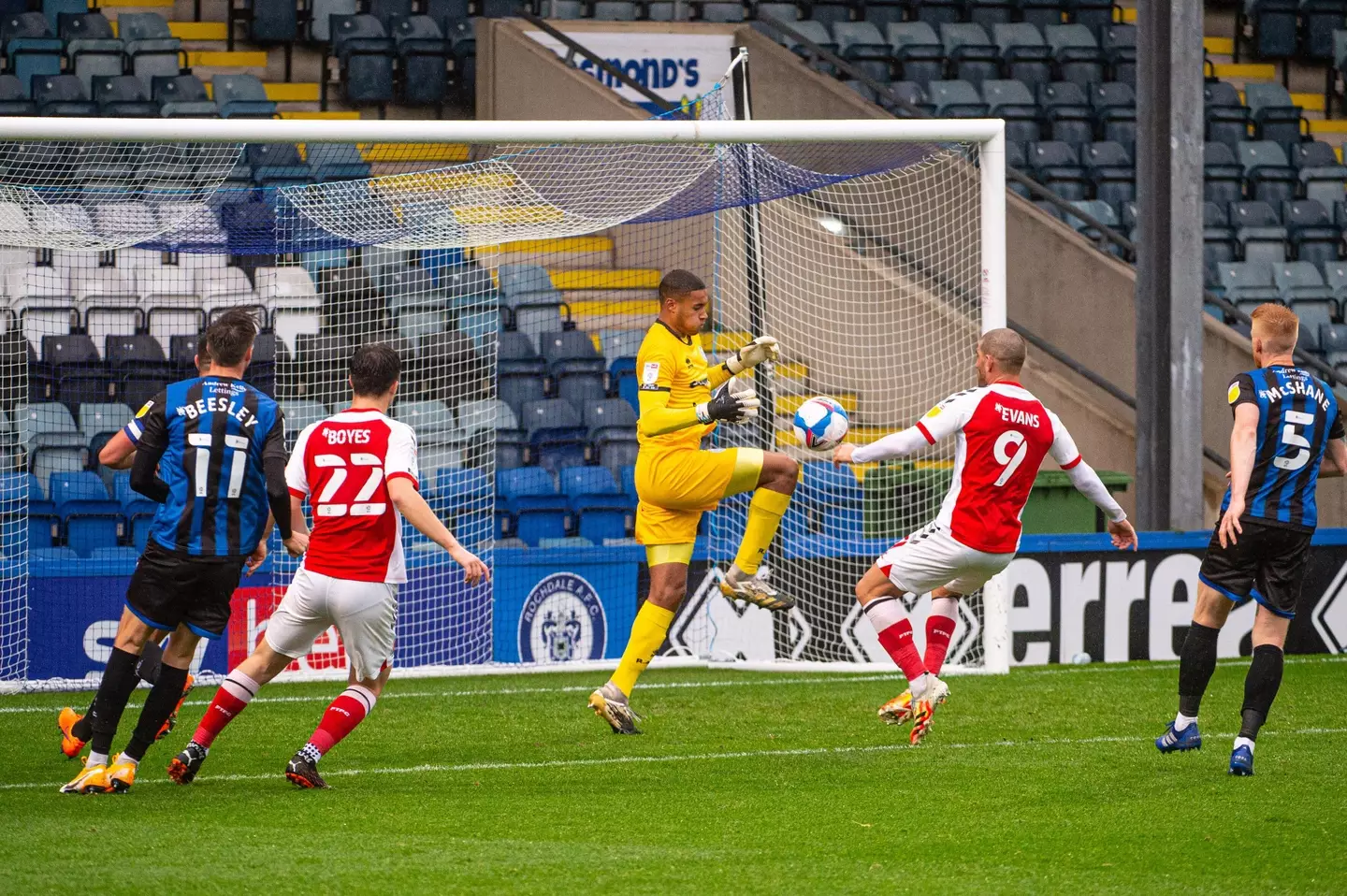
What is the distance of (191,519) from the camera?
6445 mm

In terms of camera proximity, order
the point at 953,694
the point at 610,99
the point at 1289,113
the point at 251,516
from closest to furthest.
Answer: the point at 251,516, the point at 953,694, the point at 610,99, the point at 1289,113

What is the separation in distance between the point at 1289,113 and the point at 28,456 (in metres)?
13.2

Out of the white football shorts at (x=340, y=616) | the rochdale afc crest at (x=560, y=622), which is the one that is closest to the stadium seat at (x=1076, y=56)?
the rochdale afc crest at (x=560, y=622)

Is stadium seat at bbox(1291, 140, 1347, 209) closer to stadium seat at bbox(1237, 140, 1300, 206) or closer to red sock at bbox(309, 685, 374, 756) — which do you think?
stadium seat at bbox(1237, 140, 1300, 206)

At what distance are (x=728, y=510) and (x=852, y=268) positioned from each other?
2.68 meters

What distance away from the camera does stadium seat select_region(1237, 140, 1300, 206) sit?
1680 cm

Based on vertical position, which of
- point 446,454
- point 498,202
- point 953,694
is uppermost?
point 498,202

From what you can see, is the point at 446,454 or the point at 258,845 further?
the point at 446,454

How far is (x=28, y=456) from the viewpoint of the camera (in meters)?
10.8

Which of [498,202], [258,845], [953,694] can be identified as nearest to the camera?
Answer: [258,845]

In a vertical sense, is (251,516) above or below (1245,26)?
below

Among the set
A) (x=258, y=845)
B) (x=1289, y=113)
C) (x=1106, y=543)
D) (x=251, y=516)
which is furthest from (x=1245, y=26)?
(x=258, y=845)

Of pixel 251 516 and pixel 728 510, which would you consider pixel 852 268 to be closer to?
pixel 728 510

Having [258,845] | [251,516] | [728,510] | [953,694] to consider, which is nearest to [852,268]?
[728,510]
